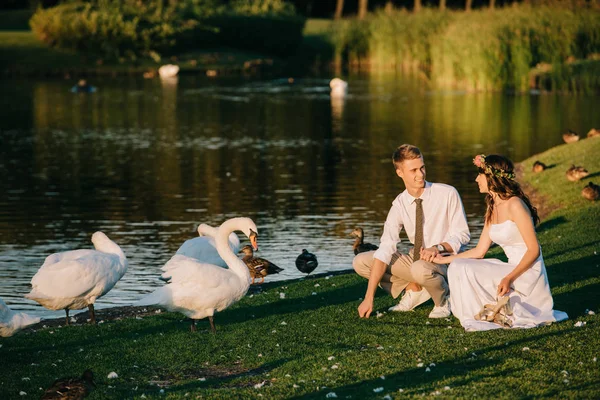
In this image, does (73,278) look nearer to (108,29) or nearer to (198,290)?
(198,290)

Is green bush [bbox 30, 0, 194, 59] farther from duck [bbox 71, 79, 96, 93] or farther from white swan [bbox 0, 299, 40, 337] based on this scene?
white swan [bbox 0, 299, 40, 337]

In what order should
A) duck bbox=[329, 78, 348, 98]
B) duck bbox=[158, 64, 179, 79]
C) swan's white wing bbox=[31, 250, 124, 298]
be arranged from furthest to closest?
1. duck bbox=[158, 64, 179, 79]
2. duck bbox=[329, 78, 348, 98]
3. swan's white wing bbox=[31, 250, 124, 298]

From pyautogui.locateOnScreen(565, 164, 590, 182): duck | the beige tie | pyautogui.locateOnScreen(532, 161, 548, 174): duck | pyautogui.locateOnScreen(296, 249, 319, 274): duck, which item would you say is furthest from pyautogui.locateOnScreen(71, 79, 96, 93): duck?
the beige tie

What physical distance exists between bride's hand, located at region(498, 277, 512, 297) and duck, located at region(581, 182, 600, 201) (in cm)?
989

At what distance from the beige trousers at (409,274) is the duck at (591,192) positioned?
896 centimetres

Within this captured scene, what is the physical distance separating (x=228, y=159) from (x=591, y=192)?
15100mm

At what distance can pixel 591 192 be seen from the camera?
1983cm

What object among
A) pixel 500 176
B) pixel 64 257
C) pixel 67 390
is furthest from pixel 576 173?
pixel 67 390

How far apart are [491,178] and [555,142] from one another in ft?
81.5

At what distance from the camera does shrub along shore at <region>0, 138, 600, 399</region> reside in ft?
29.8

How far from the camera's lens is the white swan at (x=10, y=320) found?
10946 millimetres

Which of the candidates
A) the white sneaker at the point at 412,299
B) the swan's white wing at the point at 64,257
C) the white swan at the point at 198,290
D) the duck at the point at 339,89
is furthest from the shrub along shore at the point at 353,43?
the white swan at the point at 198,290

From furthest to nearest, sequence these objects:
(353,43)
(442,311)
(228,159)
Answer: (353,43) → (228,159) → (442,311)

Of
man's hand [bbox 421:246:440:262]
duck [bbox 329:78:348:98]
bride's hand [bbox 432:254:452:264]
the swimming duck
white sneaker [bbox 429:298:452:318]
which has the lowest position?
duck [bbox 329:78:348:98]
